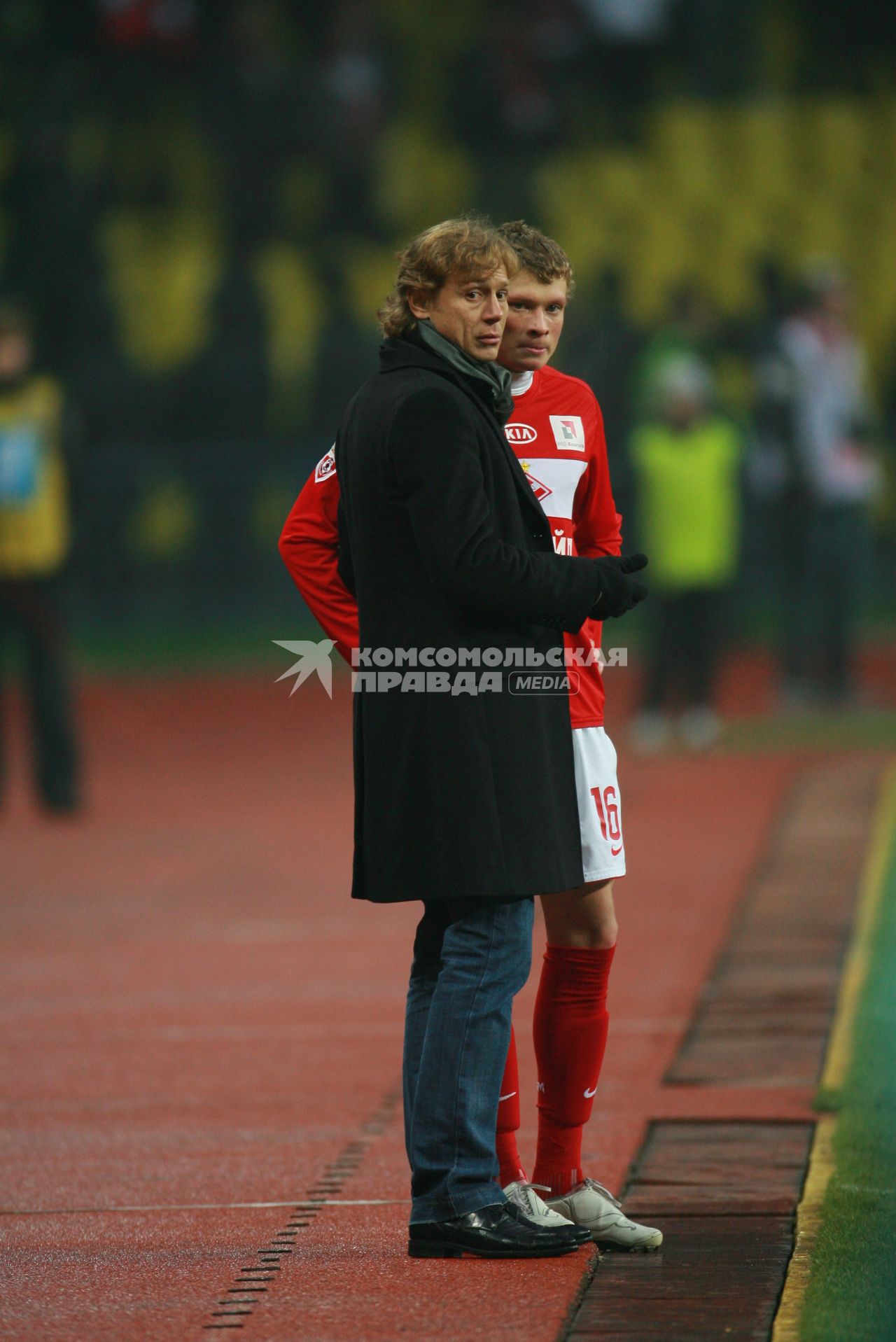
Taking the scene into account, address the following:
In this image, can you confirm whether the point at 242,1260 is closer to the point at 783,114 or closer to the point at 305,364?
the point at 305,364

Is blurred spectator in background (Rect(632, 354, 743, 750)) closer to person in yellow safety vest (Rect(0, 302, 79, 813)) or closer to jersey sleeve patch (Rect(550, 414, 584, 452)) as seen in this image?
person in yellow safety vest (Rect(0, 302, 79, 813))

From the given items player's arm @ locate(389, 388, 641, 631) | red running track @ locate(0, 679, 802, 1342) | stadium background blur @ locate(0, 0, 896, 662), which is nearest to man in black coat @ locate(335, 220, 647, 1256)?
player's arm @ locate(389, 388, 641, 631)

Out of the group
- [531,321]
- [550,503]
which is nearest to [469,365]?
[531,321]

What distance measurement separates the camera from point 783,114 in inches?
873

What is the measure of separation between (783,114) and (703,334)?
8.74 m

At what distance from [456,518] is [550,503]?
15.7 inches

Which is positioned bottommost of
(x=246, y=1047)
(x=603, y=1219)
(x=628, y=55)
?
(x=246, y=1047)

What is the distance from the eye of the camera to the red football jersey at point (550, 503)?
13.3 ft

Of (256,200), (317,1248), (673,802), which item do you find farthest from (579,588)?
(256,200)

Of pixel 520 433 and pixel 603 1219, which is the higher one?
pixel 520 433

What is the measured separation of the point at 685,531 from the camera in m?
13.3

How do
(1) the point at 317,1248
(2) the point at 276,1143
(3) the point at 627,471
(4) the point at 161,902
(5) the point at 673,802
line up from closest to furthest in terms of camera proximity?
(1) the point at 317,1248 < (2) the point at 276,1143 < (4) the point at 161,902 < (5) the point at 673,802 < (3) the point at 627,471

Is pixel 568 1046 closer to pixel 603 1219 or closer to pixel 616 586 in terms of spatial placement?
pixel 603 1219

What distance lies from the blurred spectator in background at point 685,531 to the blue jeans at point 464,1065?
9.21 meters
